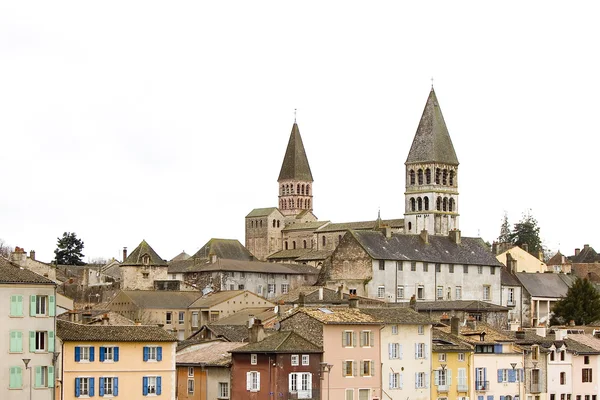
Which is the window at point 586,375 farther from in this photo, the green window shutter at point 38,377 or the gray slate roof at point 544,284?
the gray slate roof at point 544,284

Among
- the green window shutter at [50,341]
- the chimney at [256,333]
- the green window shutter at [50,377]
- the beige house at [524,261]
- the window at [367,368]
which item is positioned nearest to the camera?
the green window shutter at [50,377]

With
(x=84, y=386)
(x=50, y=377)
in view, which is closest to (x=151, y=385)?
(x=84, y=386)

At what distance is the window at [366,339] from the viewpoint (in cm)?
8612

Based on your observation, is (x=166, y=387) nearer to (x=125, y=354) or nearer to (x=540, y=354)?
(x=125, y=354)

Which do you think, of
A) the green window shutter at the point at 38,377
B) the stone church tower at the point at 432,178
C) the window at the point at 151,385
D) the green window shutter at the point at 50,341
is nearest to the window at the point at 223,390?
the window at the point at 151,385

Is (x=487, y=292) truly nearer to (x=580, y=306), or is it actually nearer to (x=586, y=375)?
(x=580, y=306)

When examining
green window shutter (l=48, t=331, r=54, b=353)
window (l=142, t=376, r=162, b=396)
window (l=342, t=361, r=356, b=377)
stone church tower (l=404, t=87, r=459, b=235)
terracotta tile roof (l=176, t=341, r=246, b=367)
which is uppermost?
stone church tower (l=404, t=87, r=459, b=235)

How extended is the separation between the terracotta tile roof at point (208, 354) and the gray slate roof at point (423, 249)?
168ft

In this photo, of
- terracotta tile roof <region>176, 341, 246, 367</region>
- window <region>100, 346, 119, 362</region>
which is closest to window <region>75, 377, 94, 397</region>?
window <region>100, 346, 119, 362</region>

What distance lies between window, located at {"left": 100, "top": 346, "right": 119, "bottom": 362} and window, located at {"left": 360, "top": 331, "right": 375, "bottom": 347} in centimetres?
1668

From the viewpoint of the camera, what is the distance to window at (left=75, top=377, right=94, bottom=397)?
75.1 metres

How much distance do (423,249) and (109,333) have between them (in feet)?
247

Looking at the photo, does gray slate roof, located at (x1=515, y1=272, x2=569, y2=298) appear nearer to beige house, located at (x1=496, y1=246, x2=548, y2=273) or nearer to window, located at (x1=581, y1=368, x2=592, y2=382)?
beige house, located at (x1=496, y1=246, x2=548, y2=273)

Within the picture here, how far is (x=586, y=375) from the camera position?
328 feet
